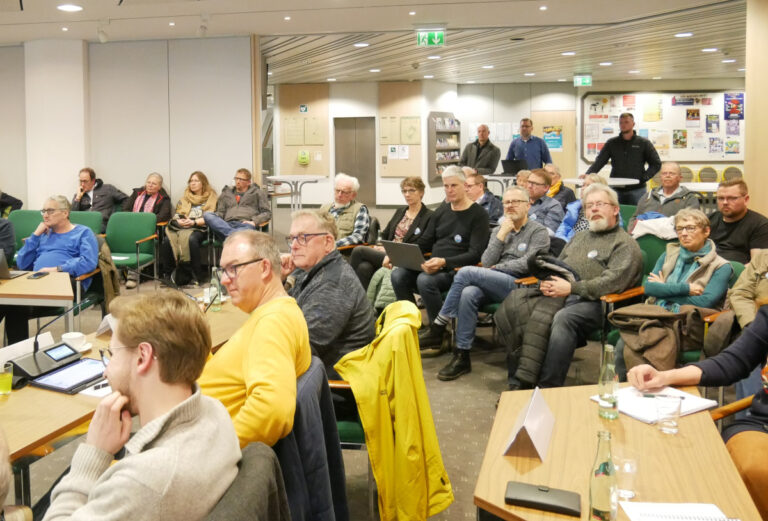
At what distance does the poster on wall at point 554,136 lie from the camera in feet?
57.4

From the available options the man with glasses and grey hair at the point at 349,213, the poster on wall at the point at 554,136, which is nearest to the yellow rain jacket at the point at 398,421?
the man with glasses and grey hair at the point at 349,213

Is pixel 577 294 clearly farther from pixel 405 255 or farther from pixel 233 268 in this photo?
pixel 233 268

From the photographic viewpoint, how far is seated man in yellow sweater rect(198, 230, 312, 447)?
2.07 metres

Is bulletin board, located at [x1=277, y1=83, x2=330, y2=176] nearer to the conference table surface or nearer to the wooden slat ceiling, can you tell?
the wooden slat ceiling

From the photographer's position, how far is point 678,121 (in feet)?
56.3

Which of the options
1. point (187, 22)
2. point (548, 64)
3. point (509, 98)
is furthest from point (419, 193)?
point (509, 98)

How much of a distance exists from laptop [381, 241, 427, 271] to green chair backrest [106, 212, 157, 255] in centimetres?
266

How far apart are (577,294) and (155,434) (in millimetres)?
3432

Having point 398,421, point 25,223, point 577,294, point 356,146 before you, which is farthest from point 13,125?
point 398,421

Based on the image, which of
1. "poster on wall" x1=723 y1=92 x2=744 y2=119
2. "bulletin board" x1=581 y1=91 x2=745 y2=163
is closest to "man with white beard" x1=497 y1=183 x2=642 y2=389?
"bulletin board" x1=581 y1=91 x2=745 y2=163

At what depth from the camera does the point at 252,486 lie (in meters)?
1.54

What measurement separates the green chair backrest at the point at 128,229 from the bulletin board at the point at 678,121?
496 inches

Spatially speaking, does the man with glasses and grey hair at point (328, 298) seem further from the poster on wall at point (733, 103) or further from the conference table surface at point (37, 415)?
the poster on wall at point (733, 103)

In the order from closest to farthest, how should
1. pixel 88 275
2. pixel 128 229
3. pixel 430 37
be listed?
pixel 88 275 → pixel 128 229 → pixel 430 37
